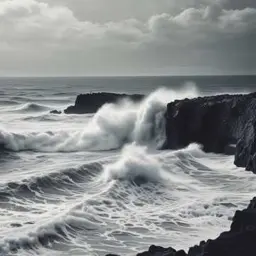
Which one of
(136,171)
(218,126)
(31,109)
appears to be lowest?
(136,171)

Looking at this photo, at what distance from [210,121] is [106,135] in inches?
315

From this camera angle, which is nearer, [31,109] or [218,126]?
[218,126]

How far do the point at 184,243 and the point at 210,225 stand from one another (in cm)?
168

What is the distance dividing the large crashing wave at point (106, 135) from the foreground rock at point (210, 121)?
1583 millimetres

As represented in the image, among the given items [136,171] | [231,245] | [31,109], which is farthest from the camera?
[31,109]

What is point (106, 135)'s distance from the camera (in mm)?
33062

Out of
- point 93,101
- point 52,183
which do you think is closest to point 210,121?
point 52,183

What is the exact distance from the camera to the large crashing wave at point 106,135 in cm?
3116

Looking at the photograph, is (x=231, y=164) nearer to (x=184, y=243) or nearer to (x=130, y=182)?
(x=130, y=182)

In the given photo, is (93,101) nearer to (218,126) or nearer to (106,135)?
(106,135)

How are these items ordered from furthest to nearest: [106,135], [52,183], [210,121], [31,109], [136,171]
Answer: [31,109] < [106,135] < [210,121] < [136,171] < [52,183]

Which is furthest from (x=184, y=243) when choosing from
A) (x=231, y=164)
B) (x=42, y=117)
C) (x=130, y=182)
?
(x=42, y=117)

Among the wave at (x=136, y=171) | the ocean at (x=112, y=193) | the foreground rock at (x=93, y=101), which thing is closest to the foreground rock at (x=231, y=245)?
the ocean at (x=112, y=193)

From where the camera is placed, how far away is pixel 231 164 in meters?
24.0
